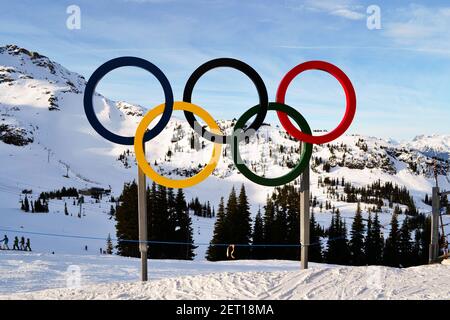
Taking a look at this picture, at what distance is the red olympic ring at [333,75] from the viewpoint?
1034cm

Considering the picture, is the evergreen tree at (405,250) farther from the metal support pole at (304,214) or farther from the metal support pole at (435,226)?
the metal support pole at (304,214)

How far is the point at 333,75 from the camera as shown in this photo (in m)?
10.6

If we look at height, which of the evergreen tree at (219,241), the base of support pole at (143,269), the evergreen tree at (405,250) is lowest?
the evergreen tree at (405,250)

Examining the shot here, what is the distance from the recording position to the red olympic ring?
407 inches

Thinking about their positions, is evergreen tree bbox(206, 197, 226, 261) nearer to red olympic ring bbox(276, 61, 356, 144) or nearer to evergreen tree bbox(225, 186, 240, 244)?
evergreen tree bbox(225, 186, 240, 244)

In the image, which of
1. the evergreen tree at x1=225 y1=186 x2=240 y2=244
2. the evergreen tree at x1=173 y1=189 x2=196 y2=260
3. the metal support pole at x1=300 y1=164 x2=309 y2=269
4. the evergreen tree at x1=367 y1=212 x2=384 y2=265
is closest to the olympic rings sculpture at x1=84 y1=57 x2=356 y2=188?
the metal support pole at x1=300 y1=164 x2=309 y2=269

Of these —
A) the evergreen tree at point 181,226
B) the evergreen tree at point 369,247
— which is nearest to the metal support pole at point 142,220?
the evergreen tree at point 181,226

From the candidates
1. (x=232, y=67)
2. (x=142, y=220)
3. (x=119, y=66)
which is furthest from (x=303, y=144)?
(x=119, y=66)

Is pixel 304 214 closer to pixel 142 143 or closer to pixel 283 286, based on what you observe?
pixel 283 286

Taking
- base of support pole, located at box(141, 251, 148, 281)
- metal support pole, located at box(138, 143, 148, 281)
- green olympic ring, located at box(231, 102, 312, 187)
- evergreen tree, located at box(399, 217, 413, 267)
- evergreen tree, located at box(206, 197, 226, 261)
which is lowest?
evergreen tree, located at box(399, 217, 413, 267)

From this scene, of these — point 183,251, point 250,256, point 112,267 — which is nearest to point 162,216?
point 183,251
